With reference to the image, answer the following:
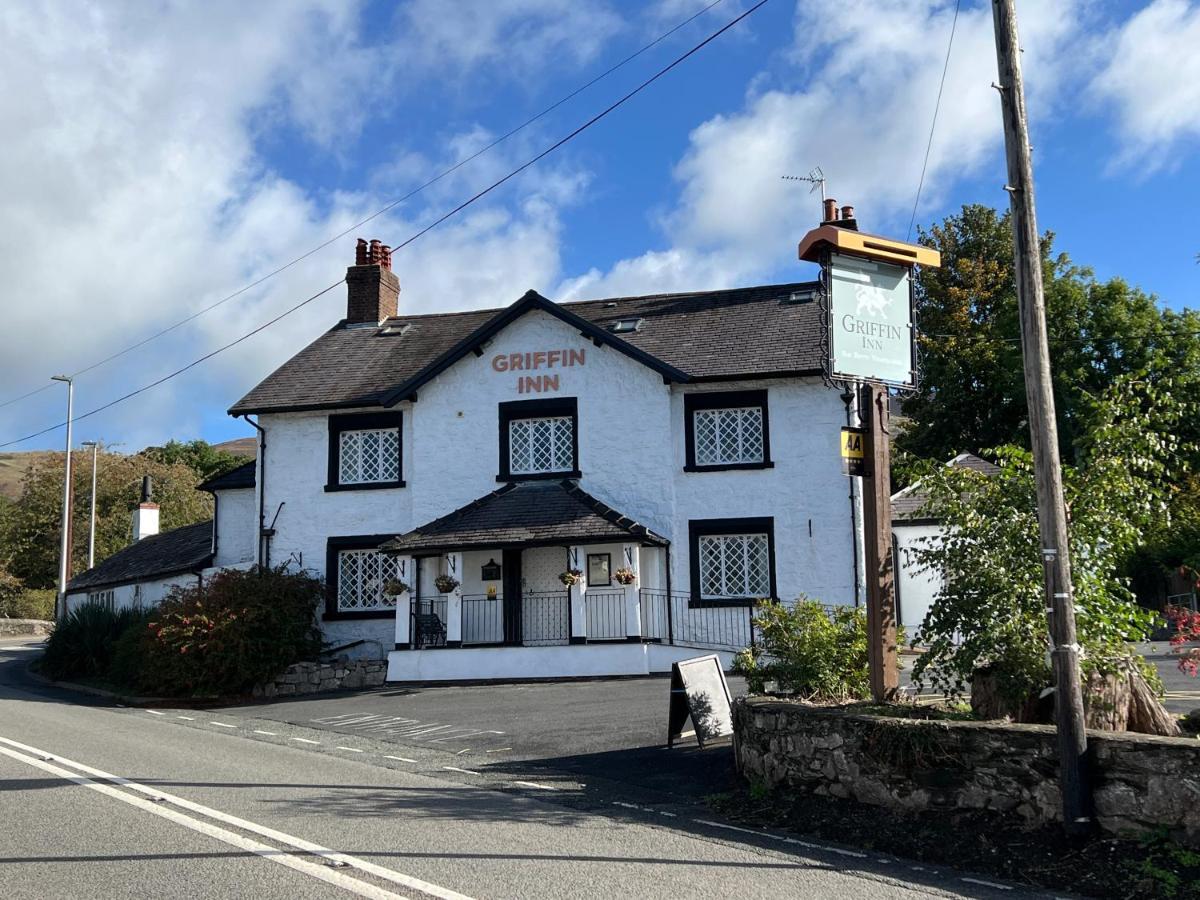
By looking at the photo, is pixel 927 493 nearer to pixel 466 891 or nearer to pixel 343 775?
pixel 466 891

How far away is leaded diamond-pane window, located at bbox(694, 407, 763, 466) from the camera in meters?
22.0

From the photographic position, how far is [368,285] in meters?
28.2

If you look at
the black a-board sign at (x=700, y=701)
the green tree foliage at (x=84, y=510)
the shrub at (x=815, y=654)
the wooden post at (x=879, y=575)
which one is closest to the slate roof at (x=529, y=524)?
the black a-board sign at (x=700, y=701)

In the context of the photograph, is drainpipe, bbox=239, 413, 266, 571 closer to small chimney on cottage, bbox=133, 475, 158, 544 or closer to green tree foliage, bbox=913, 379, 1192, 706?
small chimney on cottage, bbox=133, 475, 158, 544

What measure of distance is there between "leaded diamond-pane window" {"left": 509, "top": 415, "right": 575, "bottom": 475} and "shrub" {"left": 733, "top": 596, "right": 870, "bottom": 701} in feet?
41.8

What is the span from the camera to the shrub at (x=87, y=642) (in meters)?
24.0

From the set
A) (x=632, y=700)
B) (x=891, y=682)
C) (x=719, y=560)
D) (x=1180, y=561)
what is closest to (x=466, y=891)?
(x=891, y=682)

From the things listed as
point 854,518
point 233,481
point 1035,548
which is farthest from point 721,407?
point 1035,548

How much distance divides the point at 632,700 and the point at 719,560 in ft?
21.3

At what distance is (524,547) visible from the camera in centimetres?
2050

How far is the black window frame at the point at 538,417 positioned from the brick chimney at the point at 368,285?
21.3ft

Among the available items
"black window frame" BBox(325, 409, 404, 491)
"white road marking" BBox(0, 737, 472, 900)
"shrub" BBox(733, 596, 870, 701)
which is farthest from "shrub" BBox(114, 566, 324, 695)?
"shrub" BBox(733, 596, 870, 701)

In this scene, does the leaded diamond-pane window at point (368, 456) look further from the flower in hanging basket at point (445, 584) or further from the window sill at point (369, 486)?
the flower in hanging basket at point (445, 584)

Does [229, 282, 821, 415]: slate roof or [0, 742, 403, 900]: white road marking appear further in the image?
[229, 282, 821, 415]: slate roof
